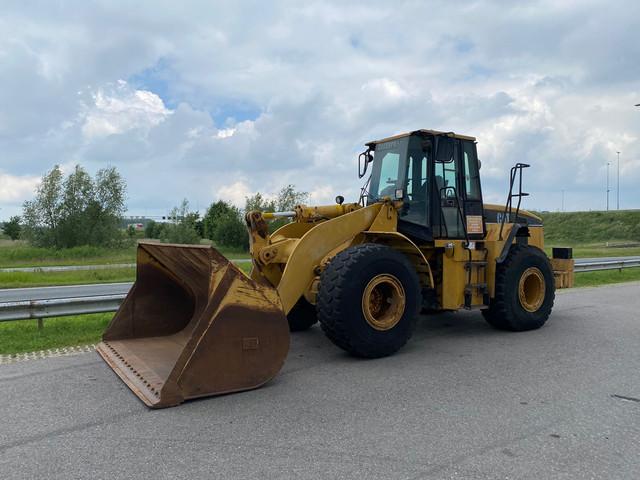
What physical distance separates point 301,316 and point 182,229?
1359 inches

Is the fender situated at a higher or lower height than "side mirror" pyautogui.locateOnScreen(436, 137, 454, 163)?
lower

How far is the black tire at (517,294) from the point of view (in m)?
7.67

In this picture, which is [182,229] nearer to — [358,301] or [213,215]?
[213,215]

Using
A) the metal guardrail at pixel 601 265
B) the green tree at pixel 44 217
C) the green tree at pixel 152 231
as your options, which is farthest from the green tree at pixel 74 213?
the metal guardrail at pixel 601 265

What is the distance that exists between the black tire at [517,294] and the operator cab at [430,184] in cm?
63

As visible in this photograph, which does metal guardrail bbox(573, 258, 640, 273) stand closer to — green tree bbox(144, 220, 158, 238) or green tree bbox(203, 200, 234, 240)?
green tree bbox(203, 200, 234, 240)

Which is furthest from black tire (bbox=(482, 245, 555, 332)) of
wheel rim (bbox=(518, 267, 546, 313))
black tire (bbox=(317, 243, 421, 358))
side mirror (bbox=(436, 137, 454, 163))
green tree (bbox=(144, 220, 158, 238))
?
green tree (bbox=(144, 220, 158, 238))

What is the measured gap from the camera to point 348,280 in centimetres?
583

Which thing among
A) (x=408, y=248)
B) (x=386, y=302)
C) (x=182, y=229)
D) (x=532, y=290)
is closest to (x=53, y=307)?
(x=386, y=302)

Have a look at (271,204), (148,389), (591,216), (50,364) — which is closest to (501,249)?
(148,389)

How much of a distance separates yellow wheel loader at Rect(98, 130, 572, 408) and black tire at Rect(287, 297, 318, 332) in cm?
2

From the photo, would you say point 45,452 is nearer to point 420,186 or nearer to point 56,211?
point 420,186

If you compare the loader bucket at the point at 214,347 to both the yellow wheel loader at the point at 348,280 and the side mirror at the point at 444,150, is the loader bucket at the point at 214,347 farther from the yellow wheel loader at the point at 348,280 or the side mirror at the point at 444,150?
the side mirror at the point at 444,150

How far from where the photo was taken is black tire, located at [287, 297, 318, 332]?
25.0 ft
